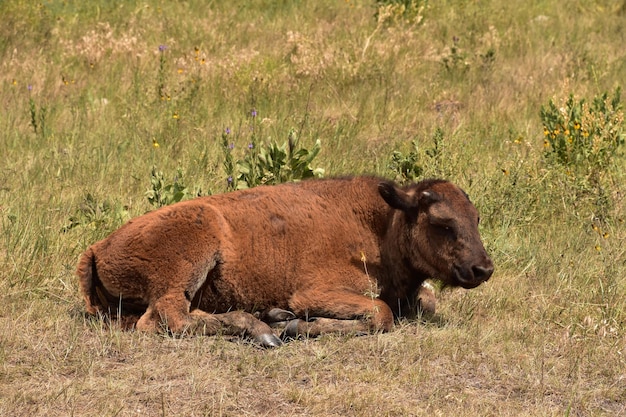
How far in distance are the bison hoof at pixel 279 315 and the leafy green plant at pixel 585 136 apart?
13.3ft

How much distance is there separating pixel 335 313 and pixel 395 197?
3.16 ft

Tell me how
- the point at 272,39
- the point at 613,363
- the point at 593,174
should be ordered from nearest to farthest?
the point at 613,363, the point at 593,174, the point at 272,39

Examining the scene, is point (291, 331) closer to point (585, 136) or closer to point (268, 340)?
point (268, 340)

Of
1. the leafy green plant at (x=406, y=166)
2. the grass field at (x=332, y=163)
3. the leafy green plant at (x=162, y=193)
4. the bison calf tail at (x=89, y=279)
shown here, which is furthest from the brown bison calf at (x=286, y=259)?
the leafy green plant at (x=406, y=166)

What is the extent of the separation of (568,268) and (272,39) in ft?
25.6

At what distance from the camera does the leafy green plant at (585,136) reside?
1029 cm

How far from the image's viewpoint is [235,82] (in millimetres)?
12945

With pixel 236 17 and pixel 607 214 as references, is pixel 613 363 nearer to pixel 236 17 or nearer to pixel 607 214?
pixel 607 214

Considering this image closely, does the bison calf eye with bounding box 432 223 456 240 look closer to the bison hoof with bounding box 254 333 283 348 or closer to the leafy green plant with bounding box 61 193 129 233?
the bison hoof with bounding box 254 333 283 348

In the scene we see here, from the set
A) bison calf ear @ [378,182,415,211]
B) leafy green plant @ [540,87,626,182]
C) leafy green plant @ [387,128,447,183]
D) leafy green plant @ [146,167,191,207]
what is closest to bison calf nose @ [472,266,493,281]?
bison calf ear @ [378,182,415,211]

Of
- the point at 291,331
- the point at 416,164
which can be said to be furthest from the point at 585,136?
the point at 291,331

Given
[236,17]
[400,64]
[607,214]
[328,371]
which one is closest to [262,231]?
[328,371]

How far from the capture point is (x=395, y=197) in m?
7.43

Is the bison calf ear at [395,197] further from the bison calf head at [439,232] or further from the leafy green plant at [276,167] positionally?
the leafy green plant at [276,167]
